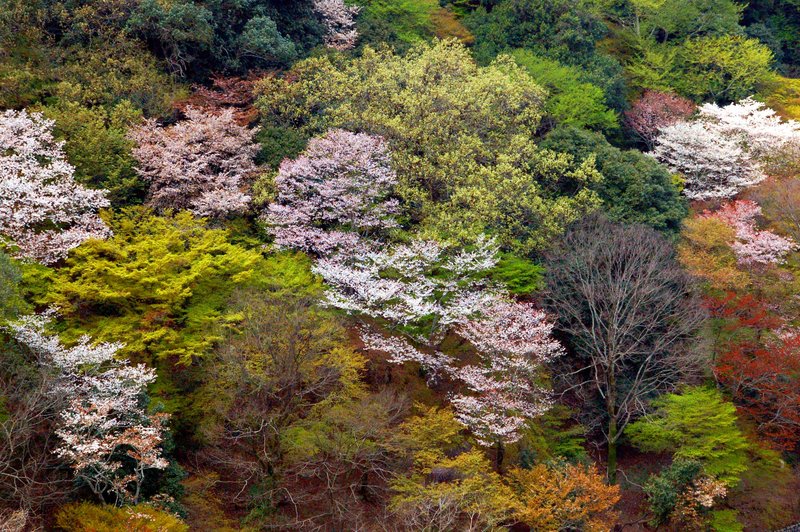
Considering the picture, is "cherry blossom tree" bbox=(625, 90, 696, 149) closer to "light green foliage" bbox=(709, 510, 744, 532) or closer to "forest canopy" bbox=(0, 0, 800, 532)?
"forest canopy" bbox=(0, 0, 800, 532)

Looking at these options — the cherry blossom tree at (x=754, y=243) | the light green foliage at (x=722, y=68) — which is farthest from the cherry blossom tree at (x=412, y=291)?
the light green foliage at (x=722, y=68)

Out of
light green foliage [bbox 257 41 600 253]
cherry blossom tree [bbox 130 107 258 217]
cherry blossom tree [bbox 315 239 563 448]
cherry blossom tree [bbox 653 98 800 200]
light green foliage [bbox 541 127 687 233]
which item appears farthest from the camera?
cherry blossom tree [bbox 653 98 800 200]

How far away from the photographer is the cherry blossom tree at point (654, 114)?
43031 mm

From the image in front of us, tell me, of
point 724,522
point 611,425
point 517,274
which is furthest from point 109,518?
point 724,522

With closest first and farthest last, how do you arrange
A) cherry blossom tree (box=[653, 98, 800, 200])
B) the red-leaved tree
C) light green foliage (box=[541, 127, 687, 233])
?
the red-leaved tree → light green foliage (box=[541, 127, 687, 233]) → cherry blossom tree (box=[653, 98, 800, 200])

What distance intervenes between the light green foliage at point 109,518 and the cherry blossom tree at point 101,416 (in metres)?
0.44

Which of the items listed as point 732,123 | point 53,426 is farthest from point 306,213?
point 732,123

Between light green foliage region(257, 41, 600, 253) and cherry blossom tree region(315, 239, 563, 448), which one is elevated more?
light green foliage region(257, 41, 600, 253)

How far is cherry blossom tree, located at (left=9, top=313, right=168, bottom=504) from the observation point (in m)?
18.5

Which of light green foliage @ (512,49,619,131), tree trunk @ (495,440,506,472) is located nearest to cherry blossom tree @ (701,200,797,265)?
light green foliage @ (512,49,619,131)

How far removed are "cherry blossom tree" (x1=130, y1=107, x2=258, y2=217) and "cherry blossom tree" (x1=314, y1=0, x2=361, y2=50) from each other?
1142 centimetres

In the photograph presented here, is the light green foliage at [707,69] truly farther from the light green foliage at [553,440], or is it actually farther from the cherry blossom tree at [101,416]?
the cherry blossom tree at [101,416]

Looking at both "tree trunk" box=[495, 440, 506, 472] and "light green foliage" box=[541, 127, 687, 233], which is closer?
"tree trunk" box=[495, 440, 506, 472]

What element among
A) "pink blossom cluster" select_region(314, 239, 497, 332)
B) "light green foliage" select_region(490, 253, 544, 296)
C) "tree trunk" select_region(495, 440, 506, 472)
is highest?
"pink blossom cluster" select_region(314, 239, 497, 332)
